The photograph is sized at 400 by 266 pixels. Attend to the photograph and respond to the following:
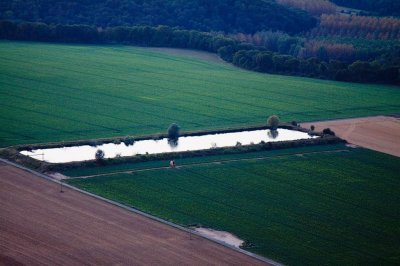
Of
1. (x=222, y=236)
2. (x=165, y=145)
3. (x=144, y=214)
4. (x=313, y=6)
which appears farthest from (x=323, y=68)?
(x=222, y=236)

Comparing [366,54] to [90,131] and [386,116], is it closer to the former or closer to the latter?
[386,116]

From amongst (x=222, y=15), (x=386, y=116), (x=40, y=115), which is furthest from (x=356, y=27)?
(x=40, y=115)

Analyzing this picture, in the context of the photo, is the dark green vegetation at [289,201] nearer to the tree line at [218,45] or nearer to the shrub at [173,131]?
the shrub at [173,131]

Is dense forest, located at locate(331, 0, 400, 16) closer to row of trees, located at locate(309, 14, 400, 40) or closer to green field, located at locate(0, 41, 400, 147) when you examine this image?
row of trees, located at locate(309, 14, 400, 40)

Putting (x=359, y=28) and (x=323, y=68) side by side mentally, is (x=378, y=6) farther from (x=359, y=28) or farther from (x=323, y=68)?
(x=323, y=68)

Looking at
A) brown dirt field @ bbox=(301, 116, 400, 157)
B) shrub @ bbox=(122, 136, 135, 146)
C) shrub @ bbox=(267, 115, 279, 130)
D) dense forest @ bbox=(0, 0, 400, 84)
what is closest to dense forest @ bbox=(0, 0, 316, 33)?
dense forest @ bbox=(0, 0, 400, 84)

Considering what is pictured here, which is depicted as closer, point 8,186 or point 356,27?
point 8,186
